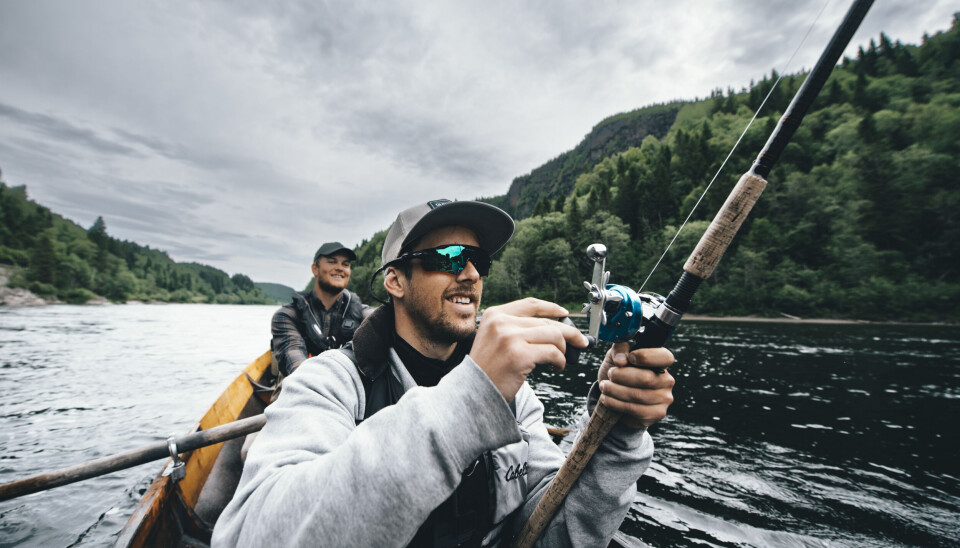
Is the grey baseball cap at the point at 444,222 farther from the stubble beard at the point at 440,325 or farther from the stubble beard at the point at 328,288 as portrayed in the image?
the stubble beard at the point at 328,288

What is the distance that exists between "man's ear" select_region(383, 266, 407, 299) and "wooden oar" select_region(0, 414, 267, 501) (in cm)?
248

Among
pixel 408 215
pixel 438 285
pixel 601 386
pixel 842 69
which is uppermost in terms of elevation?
pixel 842 69

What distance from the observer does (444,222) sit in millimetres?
2158

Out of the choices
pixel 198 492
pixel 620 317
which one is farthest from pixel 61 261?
pixel 620 317

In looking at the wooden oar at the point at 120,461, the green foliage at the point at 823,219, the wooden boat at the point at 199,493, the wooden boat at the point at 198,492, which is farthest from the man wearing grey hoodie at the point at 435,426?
the green foliage at the point at 823,219

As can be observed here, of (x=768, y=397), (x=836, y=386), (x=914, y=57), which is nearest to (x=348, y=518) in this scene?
(x=768, y=397)

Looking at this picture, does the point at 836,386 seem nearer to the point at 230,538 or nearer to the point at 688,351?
the point at 688,351

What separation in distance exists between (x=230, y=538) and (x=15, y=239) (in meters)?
143

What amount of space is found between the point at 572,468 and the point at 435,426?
→ 3.50ft

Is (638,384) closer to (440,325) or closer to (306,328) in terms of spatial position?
(440,325)

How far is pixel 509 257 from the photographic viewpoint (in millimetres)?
61719

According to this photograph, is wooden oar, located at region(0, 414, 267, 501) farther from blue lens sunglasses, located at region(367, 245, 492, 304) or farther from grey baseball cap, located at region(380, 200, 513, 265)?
blue lens sunglasses, located at region(367, 245, 492, 304)

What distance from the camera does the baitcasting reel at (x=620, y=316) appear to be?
1432 mm

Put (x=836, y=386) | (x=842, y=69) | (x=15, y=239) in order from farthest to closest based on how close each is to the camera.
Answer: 1. (x=842, y=69)
2. (x=15, y=239)
3. (x=836, y=386)
